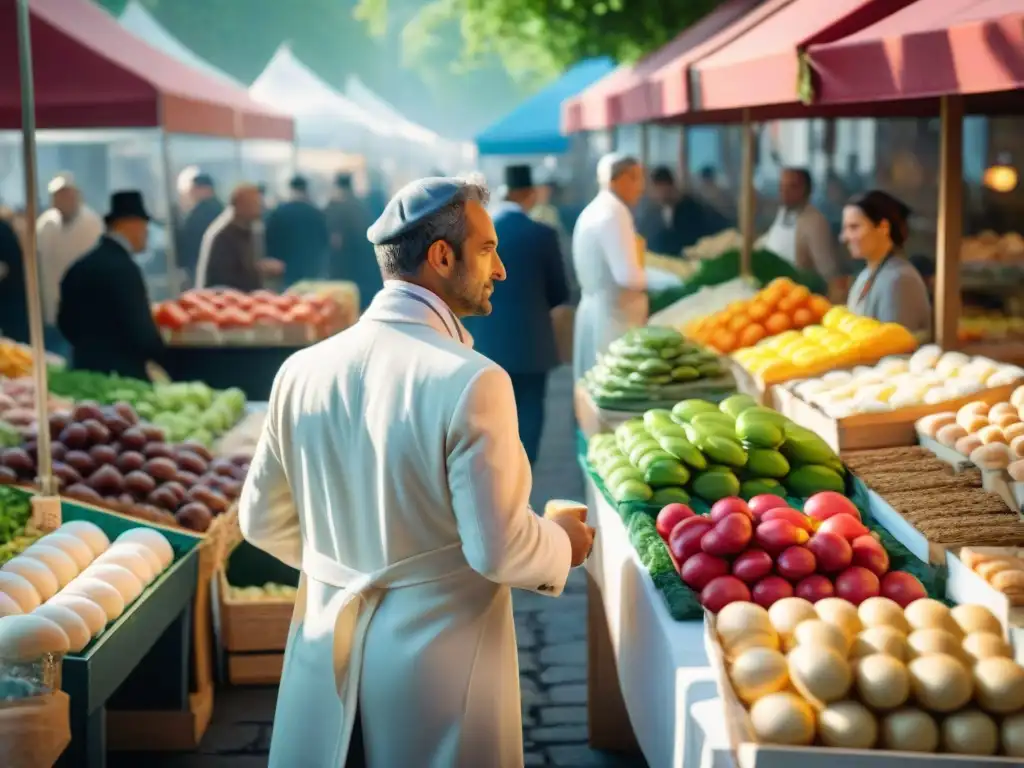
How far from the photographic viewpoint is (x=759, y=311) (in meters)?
7.64

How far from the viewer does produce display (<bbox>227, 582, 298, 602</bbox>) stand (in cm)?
603

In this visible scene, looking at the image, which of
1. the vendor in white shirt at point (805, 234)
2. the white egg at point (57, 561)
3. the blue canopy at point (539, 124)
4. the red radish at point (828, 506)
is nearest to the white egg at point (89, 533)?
the white egg at point (57, 561)

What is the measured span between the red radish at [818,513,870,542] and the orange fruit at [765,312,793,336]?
3535 mm

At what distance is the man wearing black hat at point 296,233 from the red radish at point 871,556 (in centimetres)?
1245

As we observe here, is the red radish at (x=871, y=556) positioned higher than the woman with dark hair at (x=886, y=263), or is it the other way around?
the woman with dark hair at (x=886, y=263)

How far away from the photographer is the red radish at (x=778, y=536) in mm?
3850

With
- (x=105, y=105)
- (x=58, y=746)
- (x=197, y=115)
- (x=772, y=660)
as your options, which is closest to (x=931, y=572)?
(x=772, y=660)

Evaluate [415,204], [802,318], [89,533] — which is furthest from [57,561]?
[802,318]

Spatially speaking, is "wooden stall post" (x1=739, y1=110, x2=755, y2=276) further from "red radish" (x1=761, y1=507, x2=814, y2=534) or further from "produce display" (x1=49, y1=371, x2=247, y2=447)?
"red radish" (x1=761, y1=507, x2=814, y2=534)

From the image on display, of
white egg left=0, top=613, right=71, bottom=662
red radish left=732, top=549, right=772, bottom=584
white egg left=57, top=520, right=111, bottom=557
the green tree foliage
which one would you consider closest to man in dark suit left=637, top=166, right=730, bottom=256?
the green tree foliage

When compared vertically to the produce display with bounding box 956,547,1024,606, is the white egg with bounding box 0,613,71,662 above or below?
below

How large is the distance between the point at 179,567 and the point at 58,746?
5.82 feet

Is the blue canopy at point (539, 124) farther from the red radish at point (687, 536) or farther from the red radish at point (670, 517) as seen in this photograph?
the red radish at point (687, 536)

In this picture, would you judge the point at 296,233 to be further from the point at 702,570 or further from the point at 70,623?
the point at 702,570
